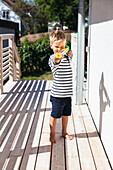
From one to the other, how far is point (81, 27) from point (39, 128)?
175 cm

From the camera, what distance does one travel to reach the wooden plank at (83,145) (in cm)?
239

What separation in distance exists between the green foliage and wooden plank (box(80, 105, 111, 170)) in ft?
19.6

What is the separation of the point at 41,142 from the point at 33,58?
695 cm

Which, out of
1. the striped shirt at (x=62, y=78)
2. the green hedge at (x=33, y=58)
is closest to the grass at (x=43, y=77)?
the green hedge at (x=33, y=58)

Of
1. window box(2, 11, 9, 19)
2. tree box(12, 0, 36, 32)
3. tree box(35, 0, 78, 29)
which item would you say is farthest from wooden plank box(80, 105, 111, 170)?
window box(2, 11, 9, 19)

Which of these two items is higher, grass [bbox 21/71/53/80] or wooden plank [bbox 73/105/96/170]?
grass [bbox 21/71/53/80]

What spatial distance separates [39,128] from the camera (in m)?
3.22

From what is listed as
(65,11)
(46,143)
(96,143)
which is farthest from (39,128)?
(65,11)

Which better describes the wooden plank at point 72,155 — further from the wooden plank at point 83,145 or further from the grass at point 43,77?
the grass at point 43,77

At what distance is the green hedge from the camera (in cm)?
931

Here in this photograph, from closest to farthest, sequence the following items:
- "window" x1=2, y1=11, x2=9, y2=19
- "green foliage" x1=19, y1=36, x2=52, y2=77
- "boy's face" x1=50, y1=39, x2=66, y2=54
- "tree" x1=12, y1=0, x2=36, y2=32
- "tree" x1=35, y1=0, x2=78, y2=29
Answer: "boy's face" x1=50, y1=39, x2=66, y2=54 < "green foliage" x1=19, y1=36, x2=52, y2=77 < "tree" x1=35, y1=0, x2=78, y2=29 < "tree" x1=12, y1=0, x2=36, y2=32 < "window" x1=2, y1=11, x2=9, y2=19

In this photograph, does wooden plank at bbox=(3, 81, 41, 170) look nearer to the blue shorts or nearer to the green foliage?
the blue shorts

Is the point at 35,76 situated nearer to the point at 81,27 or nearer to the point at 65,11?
the point at 81,27

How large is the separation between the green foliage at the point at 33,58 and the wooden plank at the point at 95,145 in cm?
598
